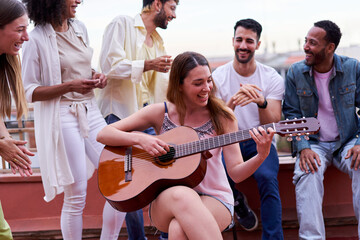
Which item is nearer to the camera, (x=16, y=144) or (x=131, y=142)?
(x=16, y=144)

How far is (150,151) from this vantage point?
2.29 metres

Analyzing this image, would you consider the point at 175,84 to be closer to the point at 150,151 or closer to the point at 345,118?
the point at 150,151

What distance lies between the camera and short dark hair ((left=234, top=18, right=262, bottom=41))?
10.7 ft

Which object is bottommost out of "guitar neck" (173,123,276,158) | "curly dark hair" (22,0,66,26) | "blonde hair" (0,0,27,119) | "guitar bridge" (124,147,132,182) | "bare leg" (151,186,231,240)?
"bare leg" (151,186,231,240)

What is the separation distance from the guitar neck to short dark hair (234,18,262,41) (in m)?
1.30

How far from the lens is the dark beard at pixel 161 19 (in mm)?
3129

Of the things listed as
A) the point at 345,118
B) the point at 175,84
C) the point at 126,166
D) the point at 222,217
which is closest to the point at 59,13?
the point at 175,84

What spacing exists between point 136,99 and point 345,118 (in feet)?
4.50

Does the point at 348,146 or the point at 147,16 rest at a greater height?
the point at 147,16

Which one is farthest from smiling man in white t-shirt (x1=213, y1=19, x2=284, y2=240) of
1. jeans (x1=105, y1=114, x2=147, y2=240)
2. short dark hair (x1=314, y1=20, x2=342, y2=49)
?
jeans (x1=105, y1=114, x2=147, y2=240)

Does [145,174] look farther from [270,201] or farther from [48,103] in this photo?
[270,201]

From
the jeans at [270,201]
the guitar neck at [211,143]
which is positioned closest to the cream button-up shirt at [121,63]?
the guitar neck at [211,143]

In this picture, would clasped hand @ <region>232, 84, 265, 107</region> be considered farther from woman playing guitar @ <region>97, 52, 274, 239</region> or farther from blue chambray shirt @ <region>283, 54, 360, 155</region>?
blue chambray shirt @ <region>283, 54, 360, 155</region>

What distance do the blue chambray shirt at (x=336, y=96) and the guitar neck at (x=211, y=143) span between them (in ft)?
3.20
